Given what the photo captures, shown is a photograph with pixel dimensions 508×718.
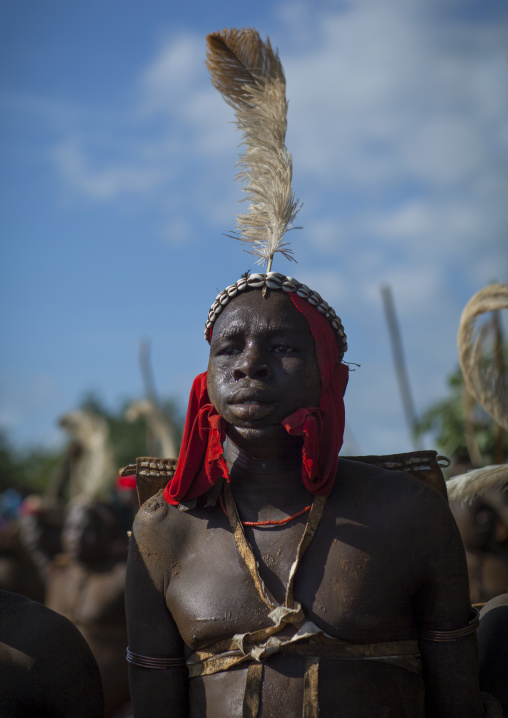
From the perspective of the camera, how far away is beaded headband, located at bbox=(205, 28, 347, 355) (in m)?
2.96

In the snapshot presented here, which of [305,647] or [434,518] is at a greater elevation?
[434,518]

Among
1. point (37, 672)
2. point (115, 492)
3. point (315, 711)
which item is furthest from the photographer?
point (115, 492)

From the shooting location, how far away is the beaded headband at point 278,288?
275 centimetres

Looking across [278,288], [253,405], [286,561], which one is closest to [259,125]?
[278,288]

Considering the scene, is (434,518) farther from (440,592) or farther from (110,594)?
(110,594)

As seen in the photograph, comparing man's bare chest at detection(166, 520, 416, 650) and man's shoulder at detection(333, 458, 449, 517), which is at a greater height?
man's shoulder at detection(333, 458, 449, 517)

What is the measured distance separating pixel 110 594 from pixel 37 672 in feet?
16.8

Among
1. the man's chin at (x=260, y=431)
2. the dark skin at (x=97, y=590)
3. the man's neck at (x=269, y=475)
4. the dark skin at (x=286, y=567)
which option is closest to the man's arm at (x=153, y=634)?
the dark skin at (x=286, y=567)

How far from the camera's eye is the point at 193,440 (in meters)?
2.77

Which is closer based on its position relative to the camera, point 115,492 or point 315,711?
point 315,711

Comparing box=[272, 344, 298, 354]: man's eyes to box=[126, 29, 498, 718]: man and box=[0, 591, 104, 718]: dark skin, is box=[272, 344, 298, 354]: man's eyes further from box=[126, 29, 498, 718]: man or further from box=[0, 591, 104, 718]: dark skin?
box=[0, 591, 104, 718]: dark skin

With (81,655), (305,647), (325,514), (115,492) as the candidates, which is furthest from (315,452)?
(115,492)

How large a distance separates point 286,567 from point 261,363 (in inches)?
25.9

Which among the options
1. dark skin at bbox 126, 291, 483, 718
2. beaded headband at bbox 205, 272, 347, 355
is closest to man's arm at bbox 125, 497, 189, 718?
dark skin at bbox 126, 291, 483, 718
